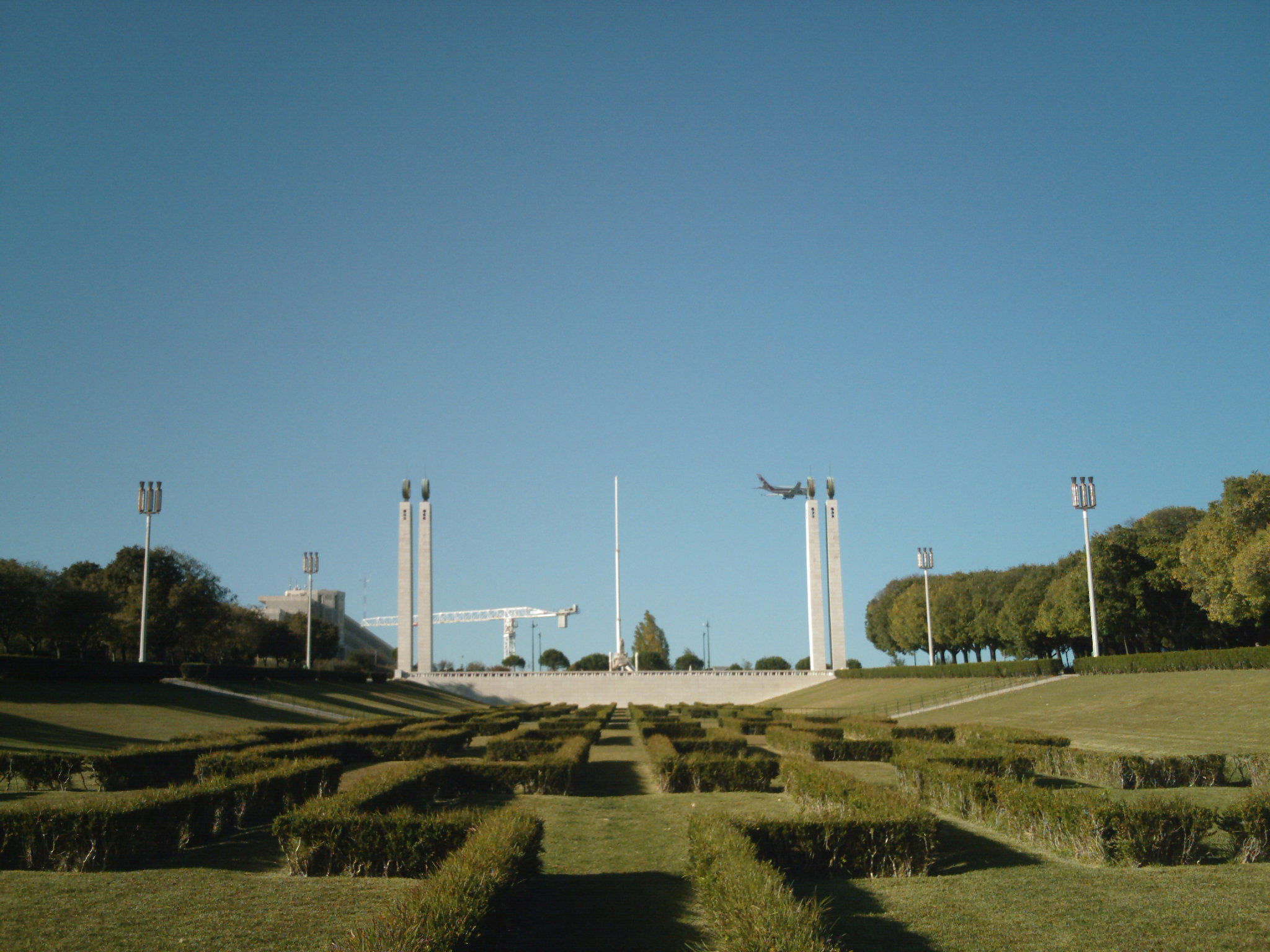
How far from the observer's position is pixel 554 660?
121m

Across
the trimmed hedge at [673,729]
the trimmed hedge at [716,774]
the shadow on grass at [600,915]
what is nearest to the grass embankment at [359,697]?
the trimmed hedge at [673,729]

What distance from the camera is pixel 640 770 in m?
23.7

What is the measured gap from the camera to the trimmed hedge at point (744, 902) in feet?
22.0

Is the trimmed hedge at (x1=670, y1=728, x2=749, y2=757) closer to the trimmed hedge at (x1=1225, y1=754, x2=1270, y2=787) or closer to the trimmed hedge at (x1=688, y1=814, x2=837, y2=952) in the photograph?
the trimmed hedge at (x1=1225, y1=754, x2=1270, y2=787)

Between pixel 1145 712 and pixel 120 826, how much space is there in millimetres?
33736

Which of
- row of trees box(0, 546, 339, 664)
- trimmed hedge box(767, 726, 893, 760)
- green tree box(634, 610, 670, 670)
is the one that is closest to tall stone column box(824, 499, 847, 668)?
green tree box(634, 610, 670, 670)

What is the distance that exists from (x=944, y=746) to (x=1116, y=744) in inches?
319

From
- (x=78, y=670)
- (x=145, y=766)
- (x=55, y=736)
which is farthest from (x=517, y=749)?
(x=78, y=670)

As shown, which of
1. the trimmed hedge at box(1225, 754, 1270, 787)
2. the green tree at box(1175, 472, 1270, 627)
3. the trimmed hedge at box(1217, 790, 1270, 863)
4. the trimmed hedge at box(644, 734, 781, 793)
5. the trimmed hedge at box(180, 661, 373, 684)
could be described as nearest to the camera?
the trimmed hedge at box(1217, 790, 1270, 863)

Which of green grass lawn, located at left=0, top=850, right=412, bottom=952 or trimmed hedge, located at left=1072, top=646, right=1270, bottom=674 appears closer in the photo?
green grass lawn, located at left=0, top=850, right=412, bottom=952

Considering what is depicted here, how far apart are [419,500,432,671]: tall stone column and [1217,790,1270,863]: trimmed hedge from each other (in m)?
76.7

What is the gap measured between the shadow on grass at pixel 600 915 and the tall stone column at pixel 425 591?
74828 mm

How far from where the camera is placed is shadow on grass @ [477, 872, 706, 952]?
856 cm

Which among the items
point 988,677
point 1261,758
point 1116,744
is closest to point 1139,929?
point 1261,758
